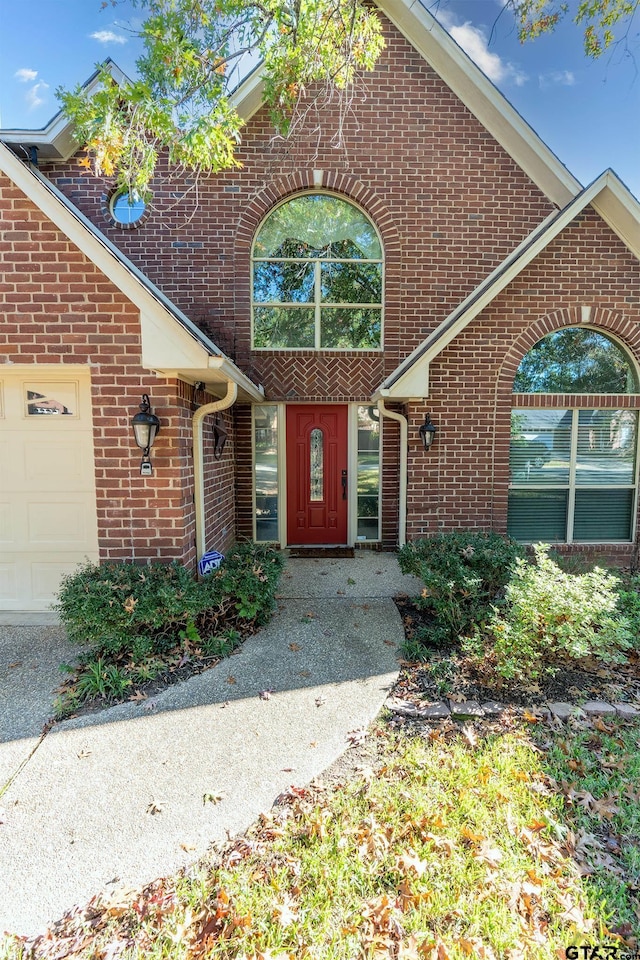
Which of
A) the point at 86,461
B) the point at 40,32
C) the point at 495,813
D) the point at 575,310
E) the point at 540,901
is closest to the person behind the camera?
the point at 540,901

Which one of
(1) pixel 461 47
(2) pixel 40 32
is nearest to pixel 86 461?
(2) pixel 40 32

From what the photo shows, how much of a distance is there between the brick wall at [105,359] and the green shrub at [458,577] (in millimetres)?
2619

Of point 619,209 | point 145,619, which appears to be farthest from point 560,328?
point 145,619

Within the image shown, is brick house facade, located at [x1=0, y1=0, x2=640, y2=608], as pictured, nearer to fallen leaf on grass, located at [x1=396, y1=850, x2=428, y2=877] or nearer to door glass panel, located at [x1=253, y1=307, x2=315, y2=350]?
door glass panel, located at [x1=253, y1=307, x2=315, y2=350]

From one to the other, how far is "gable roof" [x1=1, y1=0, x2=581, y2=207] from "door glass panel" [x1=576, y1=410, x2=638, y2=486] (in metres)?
3.52

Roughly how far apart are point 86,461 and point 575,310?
6.57m

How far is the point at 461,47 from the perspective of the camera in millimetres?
6426

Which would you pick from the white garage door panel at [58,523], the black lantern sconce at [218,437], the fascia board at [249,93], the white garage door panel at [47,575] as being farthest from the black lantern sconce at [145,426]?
the fascia board at [249,93]

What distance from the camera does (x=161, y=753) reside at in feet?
9.52

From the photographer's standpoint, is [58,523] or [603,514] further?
[603,514]

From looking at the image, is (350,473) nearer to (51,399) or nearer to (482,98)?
(51,399)

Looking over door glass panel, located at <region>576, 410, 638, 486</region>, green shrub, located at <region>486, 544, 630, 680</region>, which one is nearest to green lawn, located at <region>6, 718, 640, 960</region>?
green shrub, located at <region>486, 544, 630, 680</region>

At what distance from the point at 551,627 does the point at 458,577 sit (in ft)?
3.43

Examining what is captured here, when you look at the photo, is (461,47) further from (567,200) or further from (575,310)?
(575,310)
